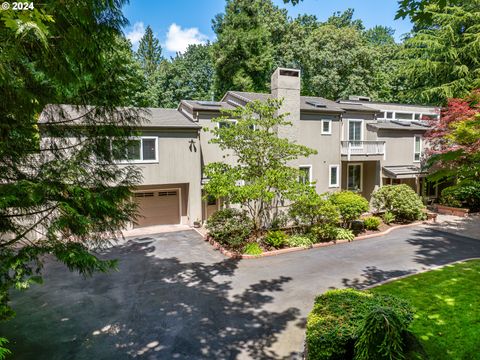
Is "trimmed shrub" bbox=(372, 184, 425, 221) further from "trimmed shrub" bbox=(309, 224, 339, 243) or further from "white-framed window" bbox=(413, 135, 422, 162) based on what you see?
"white-framed window" bbox=(413, 135, 422, 162)

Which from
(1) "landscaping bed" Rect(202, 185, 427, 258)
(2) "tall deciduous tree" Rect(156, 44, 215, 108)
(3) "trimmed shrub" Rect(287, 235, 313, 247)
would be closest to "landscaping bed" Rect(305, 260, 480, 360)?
(3) "trimmed shrub" Rect(287, 235, 313, 247)

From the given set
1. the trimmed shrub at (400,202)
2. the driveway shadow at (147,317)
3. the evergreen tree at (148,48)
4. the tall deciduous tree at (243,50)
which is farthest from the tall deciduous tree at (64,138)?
the evergreen tree at (148,48)

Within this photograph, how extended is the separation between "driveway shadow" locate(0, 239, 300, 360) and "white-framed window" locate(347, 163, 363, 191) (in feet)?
49.8

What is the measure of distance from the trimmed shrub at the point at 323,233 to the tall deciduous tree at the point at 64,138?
11.5 meters

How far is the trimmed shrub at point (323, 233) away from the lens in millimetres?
16163

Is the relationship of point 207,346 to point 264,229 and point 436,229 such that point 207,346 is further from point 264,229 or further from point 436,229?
point 436,229

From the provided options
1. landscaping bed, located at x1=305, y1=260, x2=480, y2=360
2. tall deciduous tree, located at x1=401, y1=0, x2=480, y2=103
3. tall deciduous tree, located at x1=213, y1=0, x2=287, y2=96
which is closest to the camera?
landscaping bed, located at x1=305, y1=260, x2=480, y2=360

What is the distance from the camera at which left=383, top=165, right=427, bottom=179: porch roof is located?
23.2 metres

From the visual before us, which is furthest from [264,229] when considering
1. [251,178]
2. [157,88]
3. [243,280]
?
[157,88]

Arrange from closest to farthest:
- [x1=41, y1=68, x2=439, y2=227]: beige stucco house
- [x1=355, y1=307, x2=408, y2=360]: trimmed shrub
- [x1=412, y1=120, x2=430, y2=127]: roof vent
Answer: [x1=355, y1=307, x2=408, y2=360]: trimmed shrub
[x1=41, y1=68, x2=439, y2=227]: beige stucco house
[x1=412, y1=120, x2=430, y2=127]: roof vent

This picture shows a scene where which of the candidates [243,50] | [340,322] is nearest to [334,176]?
[340,322]

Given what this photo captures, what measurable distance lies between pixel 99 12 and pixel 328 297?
7.49m

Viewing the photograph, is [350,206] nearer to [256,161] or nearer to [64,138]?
[256,161]

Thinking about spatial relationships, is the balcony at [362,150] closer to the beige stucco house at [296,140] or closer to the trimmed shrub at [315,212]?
the beige stucco house at [296,140]
